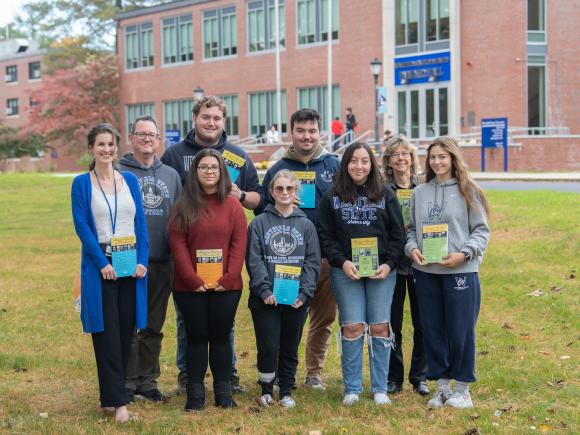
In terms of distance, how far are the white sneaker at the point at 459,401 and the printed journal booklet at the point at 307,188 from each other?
6.17ft

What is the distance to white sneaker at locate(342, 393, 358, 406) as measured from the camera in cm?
674

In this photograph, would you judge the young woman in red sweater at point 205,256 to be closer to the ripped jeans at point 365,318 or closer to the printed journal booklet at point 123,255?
the printed journal booklet at point 123,255

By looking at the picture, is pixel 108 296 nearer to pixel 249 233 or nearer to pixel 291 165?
pixel 249 233

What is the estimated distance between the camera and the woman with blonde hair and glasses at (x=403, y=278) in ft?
23.3

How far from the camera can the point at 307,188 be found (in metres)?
7.23

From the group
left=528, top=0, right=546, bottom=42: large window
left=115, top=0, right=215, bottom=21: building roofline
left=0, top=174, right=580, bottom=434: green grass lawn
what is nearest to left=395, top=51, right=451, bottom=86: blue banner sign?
left=528, top=0, right=546, bottom=42: large window

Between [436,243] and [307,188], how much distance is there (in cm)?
123

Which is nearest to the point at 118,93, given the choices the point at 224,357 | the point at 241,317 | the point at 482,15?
the point at 482,15

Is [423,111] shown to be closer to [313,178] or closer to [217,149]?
[313,178]

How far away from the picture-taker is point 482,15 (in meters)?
42.0

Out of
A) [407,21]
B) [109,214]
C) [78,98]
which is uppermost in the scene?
[407,21]

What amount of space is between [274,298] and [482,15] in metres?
38.0

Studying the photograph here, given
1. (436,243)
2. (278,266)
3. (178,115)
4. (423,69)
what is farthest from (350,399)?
(178,115)

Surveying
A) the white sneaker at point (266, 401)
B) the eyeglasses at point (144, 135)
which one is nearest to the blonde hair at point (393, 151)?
the eyeglasses at point (144, 135)
